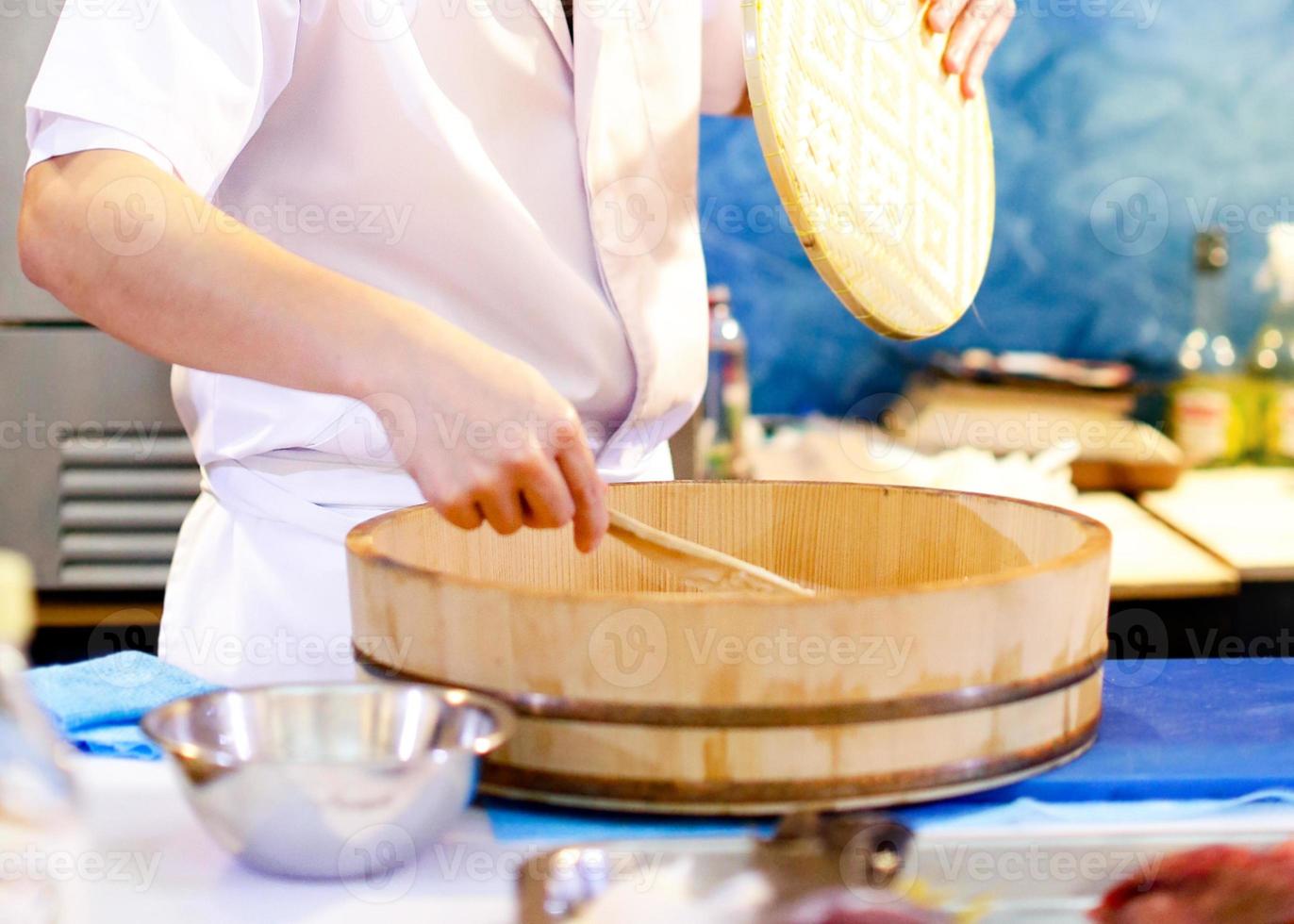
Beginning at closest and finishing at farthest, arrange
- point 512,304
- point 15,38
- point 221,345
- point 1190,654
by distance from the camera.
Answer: point 221,345 < point 512,304 < point 1190,654 < point 15,38

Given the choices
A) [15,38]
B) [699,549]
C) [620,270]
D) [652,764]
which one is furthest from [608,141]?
[15,38]

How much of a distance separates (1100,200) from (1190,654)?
1.48 metres

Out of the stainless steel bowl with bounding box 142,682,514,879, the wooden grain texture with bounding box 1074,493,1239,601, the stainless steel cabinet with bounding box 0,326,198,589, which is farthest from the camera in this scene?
the stainless steel cabinet with bounding box 0,326,198,589

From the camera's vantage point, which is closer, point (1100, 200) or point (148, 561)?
point (148, 561)

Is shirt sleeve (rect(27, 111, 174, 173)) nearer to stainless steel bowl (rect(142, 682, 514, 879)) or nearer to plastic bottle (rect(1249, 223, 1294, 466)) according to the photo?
stainless steel bowl (rect(142, 682, 514, 879))

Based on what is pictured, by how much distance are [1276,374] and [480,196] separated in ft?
8.38

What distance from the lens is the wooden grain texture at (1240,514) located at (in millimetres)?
2457

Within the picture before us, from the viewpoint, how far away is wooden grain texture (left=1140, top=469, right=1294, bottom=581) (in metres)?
2.46

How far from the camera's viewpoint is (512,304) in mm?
1498

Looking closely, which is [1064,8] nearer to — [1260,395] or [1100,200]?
[1100,200]

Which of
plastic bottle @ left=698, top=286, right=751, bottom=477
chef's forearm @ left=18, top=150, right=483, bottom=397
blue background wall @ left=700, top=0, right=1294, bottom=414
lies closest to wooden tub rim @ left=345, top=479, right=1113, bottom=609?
chef's forearm @ left=18, top=150, right=483, bottom=397

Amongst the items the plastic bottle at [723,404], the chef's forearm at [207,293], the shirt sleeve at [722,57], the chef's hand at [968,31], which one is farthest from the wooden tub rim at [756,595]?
the plastic bottle at [723,404]

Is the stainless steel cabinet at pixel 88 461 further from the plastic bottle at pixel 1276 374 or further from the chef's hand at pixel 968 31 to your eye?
the plastic bottle at pixel 1276 374

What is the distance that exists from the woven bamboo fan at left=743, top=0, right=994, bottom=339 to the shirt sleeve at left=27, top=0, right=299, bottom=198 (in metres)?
0.45
